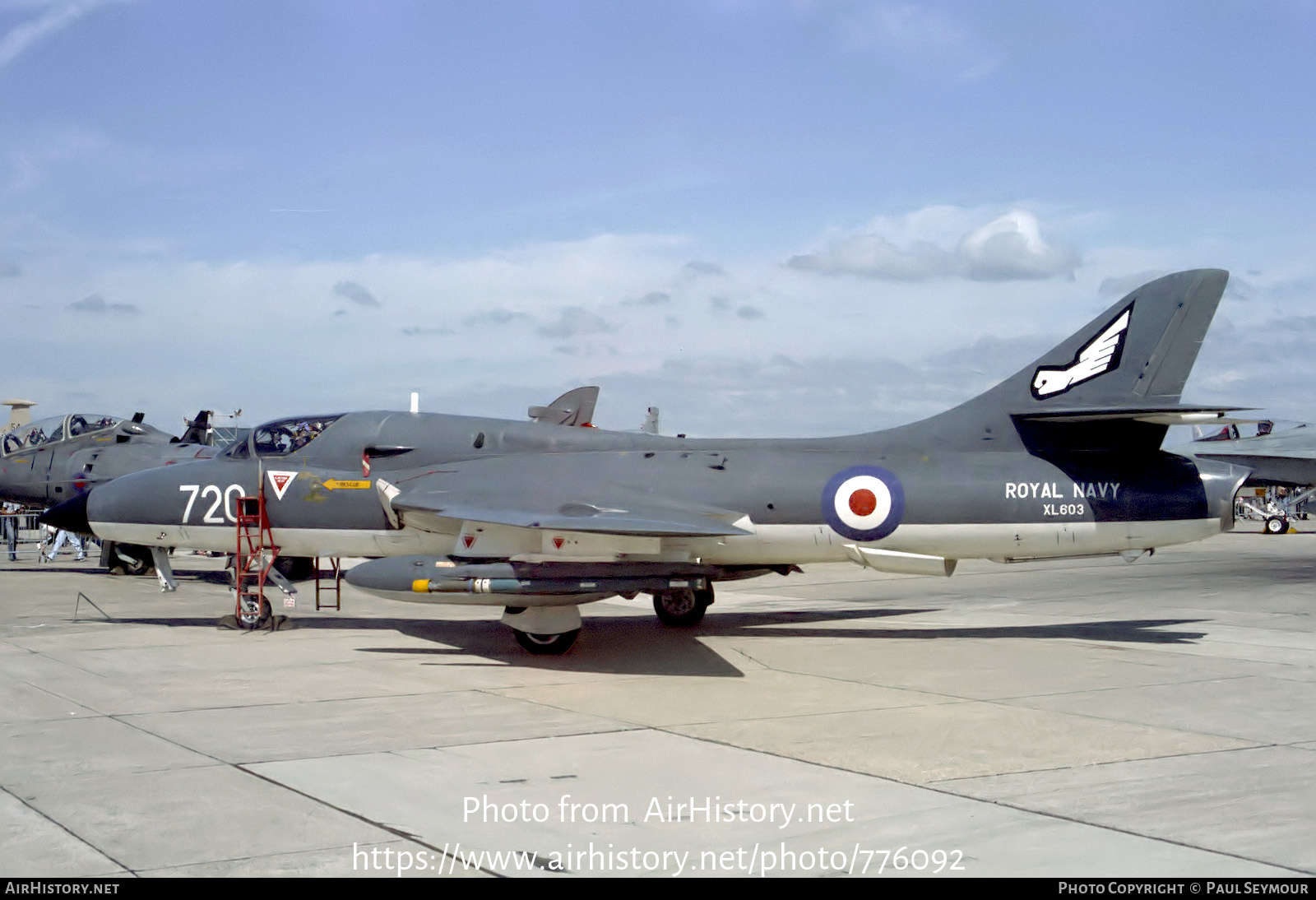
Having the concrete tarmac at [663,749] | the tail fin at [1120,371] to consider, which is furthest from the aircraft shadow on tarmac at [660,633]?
the tail fin at [1120,371]

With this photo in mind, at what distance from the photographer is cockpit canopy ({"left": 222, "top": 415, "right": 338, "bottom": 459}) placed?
13.3m

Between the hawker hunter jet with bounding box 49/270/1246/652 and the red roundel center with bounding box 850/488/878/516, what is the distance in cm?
1

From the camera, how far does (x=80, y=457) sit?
71.2ft

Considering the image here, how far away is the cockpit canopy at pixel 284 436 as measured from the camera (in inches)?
523

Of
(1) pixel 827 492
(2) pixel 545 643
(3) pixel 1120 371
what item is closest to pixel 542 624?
(2) pixel 545 643

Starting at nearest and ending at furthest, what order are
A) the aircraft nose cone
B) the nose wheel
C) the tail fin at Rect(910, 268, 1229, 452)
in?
the tail fin at Rect(910, 268, 1229, 452), the aircraft nose cone, the nose wheel

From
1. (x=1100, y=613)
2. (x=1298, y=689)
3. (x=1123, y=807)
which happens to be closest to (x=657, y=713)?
(x=1123, y=807)

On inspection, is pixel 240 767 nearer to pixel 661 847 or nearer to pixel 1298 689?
pixel 661 847

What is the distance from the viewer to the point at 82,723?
7957mm

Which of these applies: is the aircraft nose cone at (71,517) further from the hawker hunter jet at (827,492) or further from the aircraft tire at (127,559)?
the aircraft tire at (127,559)

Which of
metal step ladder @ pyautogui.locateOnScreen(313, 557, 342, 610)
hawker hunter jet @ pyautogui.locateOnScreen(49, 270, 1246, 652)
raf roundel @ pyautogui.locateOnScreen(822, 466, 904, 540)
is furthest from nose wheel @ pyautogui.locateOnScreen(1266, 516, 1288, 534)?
raf roundel @ pyautogui.locateOnScreen(822, 466, 904, 540)

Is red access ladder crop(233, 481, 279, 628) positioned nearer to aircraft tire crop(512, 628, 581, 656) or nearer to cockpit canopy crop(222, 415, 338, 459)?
cockpit canopy crop(222, 415, 338, 459)

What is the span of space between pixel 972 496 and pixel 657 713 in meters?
4.74

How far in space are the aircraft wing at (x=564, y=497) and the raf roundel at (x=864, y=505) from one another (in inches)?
37.5
